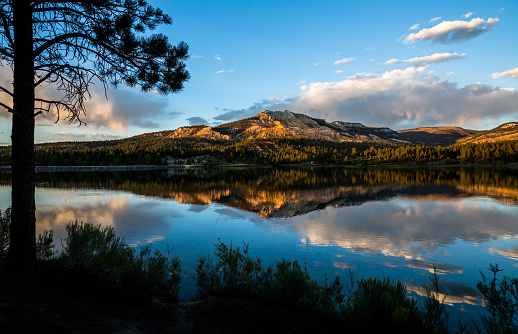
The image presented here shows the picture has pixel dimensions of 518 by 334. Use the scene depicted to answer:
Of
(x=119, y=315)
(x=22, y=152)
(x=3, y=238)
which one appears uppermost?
(x=22, y=152)

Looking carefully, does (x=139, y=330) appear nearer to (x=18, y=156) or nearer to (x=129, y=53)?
(x=18, y=156)

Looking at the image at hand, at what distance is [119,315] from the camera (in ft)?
20.5

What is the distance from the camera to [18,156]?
24.1 feet

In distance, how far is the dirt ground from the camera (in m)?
5.41

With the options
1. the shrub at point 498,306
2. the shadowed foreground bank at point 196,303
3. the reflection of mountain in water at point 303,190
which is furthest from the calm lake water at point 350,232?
the shrub at point 498,306

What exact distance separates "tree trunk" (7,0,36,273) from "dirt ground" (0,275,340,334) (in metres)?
0.68

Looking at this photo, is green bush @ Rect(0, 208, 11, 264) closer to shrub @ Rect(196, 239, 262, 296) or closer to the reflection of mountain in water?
shrub @ Rect(196, 239, 262, 296)

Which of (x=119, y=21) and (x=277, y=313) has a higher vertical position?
(x=119, y=21)

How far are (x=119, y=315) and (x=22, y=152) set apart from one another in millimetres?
4802

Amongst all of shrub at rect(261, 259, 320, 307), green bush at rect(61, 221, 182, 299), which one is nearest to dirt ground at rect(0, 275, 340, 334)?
shrub at rect(261, 259, 320, 307)

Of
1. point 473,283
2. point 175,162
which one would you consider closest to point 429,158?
point 175,162

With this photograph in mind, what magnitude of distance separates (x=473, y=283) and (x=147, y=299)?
11110 mm

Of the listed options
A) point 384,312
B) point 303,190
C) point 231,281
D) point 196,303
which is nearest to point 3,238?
point 196,303

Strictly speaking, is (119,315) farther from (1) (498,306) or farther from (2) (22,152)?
(1) (498,306)
